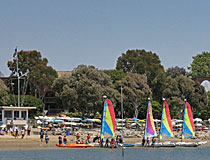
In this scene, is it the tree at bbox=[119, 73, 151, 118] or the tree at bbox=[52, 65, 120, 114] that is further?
the tree at bbox=[119, 73, 151, 118]

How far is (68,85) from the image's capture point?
83.8 metres

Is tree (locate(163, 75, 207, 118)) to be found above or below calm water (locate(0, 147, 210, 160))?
above

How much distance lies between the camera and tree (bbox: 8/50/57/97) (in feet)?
331

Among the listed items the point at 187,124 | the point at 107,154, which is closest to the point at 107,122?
the point at 107,154

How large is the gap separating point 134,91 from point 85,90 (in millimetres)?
11516

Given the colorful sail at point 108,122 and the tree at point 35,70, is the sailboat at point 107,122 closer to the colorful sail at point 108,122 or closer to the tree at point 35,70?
the colorful sail at point 108,122

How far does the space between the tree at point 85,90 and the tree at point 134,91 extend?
10.7 feet

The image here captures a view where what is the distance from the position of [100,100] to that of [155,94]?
21.2m

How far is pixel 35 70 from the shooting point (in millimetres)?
102500

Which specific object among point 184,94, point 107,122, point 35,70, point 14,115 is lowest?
point 107,122

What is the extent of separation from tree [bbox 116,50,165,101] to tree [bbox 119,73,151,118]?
515 inches

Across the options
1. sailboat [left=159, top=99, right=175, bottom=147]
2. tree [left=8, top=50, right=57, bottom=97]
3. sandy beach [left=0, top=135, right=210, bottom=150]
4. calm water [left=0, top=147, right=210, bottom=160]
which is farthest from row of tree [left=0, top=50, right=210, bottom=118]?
calm water [left=0, top=147, right=210, bottom=160]

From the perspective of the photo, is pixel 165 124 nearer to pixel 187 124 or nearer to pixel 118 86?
pixel 187 124

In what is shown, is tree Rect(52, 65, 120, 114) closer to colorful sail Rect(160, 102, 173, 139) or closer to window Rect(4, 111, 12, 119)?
window Rect(4, 111, 12, 119)
